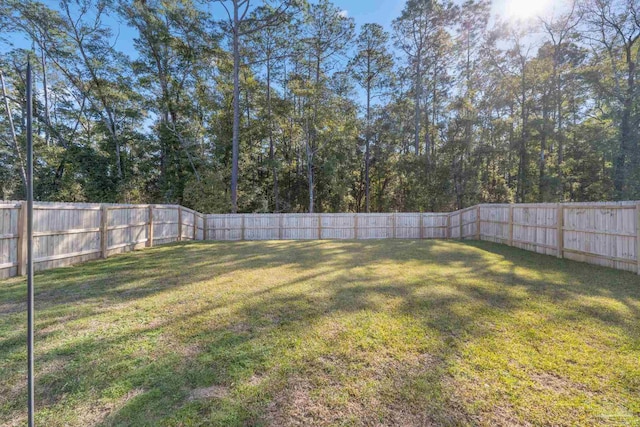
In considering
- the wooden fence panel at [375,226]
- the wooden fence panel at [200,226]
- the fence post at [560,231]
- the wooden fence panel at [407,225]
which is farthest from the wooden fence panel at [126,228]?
the fence post at [560,231]

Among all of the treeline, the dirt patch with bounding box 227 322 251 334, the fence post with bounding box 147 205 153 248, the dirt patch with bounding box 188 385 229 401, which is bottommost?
the dirt patch with bounding box 188 385 229 401

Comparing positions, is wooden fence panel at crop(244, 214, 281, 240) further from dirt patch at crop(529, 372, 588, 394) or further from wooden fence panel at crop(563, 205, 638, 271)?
dirt patch at crop(529, 372, 588, 394)

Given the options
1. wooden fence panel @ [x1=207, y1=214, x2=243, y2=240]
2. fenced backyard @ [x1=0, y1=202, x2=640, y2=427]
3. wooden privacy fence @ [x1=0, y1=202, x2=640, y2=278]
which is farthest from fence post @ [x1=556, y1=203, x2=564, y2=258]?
wooden fence panel @ [x1=207, y1=214, x2=243, y2=240]

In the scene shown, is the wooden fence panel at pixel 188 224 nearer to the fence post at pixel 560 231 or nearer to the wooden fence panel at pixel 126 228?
the wooden fence panel at pixel 126 228

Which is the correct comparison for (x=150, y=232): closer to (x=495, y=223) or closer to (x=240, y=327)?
(x=240, y=327)

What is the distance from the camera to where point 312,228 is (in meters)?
11.4

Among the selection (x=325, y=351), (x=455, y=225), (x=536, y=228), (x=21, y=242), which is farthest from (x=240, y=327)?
(x=455, y=225)

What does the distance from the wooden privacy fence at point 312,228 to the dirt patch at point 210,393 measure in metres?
5.16

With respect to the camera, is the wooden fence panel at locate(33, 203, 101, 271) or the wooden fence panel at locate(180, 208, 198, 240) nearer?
the wooden fence panel at locate(33, 203, 101, 271)

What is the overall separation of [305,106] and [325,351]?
14961mm

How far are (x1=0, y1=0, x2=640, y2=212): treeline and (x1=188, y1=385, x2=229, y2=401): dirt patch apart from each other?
39.0 ft

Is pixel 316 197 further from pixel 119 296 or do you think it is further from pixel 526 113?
pixel 119 296

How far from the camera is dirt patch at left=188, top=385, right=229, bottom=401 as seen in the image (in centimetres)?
174

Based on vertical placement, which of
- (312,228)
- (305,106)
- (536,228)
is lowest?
(312,228)
